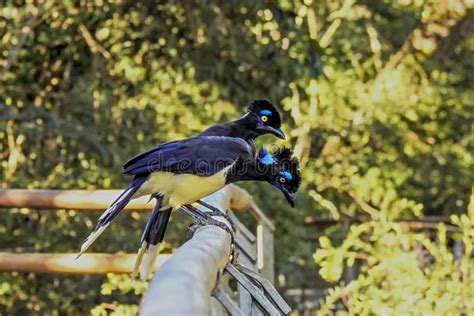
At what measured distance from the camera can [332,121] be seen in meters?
8.30

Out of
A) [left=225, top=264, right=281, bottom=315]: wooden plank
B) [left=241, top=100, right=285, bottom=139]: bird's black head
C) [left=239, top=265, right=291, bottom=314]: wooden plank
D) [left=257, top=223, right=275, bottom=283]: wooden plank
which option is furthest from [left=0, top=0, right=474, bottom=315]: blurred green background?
[left=225, top=264, right=281, bottom=315]: wooden plank

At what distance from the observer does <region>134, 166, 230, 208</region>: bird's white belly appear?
10.00 ft

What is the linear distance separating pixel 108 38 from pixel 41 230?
1478mm

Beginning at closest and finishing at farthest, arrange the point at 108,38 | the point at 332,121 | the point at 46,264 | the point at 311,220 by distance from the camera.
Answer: the point at 46,264 → the point at 108,38 → the point at 332,121 → the point at 311,220

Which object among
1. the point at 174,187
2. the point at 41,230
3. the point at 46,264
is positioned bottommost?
the point at 41,230

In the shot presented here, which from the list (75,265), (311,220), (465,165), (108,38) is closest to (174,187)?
(75,265)

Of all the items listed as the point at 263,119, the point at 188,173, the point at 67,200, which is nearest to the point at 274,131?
the point at 263,119

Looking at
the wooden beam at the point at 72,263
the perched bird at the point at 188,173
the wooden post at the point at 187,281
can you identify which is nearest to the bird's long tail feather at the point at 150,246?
the perched bird at the point at 188,173

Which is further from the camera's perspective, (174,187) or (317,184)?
(317,184)

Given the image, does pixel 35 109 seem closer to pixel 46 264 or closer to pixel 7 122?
pixel 7 122

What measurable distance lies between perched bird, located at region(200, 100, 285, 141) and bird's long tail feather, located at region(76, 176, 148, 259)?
98cm

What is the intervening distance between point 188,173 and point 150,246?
270 millimetres

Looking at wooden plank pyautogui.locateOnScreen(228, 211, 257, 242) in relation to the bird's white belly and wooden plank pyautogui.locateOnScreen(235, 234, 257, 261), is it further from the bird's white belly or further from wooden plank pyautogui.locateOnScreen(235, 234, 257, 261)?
the bird's white belly

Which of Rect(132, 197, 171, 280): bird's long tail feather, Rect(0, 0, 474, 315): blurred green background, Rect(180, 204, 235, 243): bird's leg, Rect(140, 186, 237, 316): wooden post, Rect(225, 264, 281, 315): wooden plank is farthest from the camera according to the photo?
Rect(0, 0, 474, 315): blurred green background
